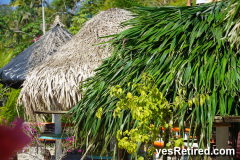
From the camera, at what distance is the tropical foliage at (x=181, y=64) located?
7.75ft

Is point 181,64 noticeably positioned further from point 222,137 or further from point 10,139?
point 10,139

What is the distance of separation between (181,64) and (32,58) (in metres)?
6.24

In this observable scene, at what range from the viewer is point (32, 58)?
7934mm

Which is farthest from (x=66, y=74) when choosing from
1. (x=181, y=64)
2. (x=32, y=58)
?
(x=32, y=58)

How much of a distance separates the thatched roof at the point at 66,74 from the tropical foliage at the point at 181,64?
4.34 ft

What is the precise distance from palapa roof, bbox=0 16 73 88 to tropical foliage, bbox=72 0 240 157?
4530mm

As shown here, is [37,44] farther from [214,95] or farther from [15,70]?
[214,95]

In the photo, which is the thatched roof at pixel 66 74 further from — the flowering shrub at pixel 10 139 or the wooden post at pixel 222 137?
the flowering shrub at pixel 10 139

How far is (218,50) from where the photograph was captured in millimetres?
2529

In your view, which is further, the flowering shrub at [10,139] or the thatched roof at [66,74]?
the thatched roof at [66,74]

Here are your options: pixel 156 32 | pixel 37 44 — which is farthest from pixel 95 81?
pixel 37 44

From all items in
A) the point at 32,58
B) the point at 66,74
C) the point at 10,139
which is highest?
the point at 32,58

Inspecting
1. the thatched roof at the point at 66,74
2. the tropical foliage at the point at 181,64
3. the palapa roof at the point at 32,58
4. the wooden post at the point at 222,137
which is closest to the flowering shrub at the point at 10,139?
the tropical foliage at the point at 181,64

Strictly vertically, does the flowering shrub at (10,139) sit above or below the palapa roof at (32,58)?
below
